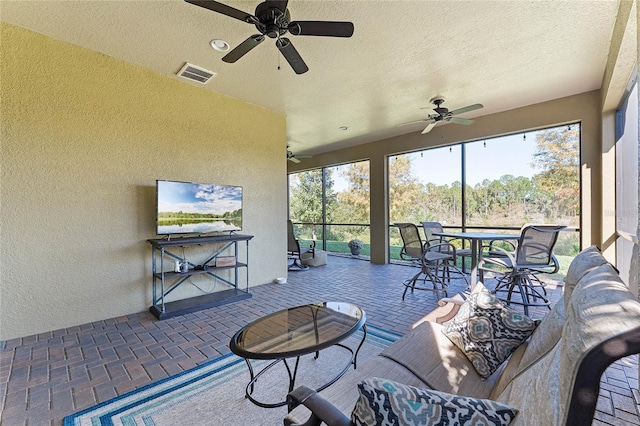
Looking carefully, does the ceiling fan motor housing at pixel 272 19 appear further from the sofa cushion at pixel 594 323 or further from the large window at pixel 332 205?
the large window at pixel 332 205

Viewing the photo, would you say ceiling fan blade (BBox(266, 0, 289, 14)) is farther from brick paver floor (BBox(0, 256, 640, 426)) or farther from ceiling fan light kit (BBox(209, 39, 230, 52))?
brick paver floor (BBox(0, 256, 640, 426))

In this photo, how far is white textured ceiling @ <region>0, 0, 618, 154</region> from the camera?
2430mm

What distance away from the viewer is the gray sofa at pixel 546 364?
1.75ft

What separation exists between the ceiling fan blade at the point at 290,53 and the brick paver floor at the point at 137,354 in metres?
2.71

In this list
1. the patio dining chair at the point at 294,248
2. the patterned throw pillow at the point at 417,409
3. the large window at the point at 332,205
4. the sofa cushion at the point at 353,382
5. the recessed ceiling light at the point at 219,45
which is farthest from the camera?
the large window at the point at 332,205

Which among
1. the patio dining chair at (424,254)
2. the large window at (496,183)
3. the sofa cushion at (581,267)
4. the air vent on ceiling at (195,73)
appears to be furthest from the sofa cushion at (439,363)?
the large window at (496,183)

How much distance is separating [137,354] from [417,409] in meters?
2.63

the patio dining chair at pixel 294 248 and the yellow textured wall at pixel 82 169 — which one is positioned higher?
the yellow textured wall at pixel 82 169

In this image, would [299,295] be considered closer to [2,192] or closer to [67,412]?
[67,412]

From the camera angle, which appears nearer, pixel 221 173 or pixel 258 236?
pixel 221 173

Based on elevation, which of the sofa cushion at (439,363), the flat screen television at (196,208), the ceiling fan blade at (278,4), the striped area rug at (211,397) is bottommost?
the striped area rug at (211,397)

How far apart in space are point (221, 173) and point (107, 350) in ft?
8.49

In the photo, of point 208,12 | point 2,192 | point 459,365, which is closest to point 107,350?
point 2,192

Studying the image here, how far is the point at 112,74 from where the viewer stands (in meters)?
3.24
